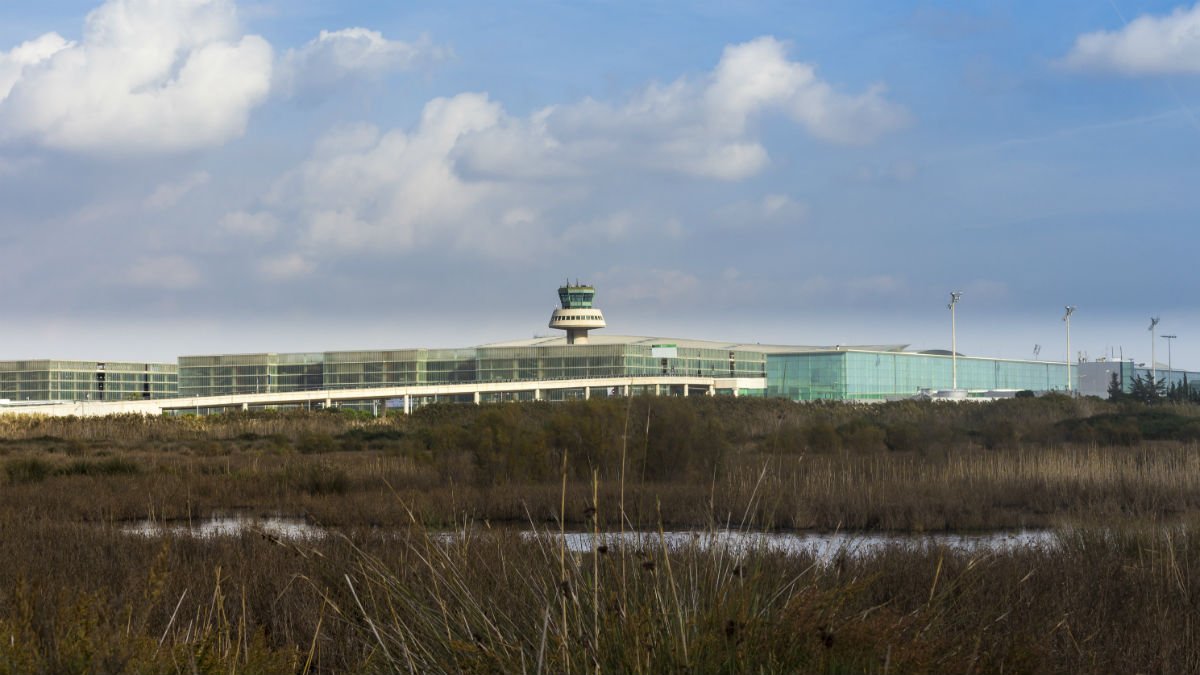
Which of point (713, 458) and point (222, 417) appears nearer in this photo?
point (713, 458)

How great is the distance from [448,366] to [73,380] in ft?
160

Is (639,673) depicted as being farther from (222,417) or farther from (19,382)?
(19,382)

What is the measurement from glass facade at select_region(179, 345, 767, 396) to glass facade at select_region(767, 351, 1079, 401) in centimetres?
907

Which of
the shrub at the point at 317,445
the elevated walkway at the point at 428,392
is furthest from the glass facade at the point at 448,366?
the shrub at the point at 317,445

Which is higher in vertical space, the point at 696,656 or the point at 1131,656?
the point at 696,656

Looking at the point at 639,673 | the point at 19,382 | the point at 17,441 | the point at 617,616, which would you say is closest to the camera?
the point at 639,673

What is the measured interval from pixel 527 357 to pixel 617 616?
9301 cm

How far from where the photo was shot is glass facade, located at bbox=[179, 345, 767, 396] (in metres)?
95.8

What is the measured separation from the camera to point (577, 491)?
21.1 meters

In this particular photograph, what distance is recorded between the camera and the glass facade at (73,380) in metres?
117

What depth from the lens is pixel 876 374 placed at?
99062 millimetres

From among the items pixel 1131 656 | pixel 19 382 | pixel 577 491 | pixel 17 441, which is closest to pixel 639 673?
pixel 1131 656

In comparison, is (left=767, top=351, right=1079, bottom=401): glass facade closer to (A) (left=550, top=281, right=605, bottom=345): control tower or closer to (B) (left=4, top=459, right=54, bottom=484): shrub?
(A) (left=550, top=281, right=605, bottom=345): control tower

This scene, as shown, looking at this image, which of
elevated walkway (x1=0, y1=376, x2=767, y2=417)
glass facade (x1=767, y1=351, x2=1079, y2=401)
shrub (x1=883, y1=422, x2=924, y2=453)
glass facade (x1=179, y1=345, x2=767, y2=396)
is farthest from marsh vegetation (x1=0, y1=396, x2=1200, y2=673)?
glass facade (x1=179, y1=345, x2=767, y2=396)
